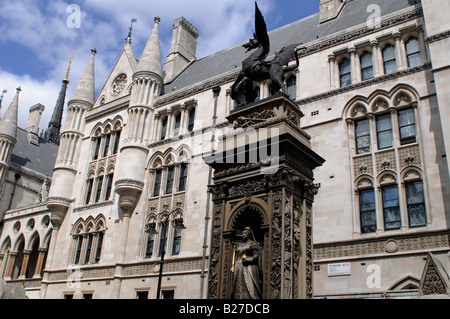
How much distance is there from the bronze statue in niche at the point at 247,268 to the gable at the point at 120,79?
27.9 metres

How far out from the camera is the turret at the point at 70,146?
3394 centimetres

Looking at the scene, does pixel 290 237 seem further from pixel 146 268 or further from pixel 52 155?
pixel 52 155

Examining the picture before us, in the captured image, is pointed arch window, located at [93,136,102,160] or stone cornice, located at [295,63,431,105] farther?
pointed arch window, located at [93,136,102,160]

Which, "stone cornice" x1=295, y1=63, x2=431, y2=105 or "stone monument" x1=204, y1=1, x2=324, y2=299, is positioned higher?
"stone cornice" x1=295, y1=63, x2=431, y2=105

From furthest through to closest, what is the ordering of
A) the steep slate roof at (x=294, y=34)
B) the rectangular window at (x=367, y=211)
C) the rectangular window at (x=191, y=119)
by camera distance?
the rectangular window at (x=191, y=119) < the steep slate roof at (x=294, y=34) < the rectangular window at (x=367, y=211)

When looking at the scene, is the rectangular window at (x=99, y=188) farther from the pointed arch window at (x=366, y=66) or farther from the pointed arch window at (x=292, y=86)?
the pointed arch window at (x=366, y=66)

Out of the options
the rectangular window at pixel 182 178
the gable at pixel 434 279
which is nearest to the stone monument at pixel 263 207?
the gable at pixel 434 279

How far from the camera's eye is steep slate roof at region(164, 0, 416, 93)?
26.0 m

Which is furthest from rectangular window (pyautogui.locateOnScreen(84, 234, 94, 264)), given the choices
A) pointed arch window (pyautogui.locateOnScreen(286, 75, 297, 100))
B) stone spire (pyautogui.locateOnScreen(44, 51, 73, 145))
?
stone spire (pyautogui.locateOnScreen(44, 51, 73, 145))

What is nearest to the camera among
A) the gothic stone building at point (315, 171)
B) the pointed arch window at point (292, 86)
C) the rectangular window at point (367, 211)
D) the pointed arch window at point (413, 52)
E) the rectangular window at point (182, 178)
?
the gothic stone building at point (315, 171)

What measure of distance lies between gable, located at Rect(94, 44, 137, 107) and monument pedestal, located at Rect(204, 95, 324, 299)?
26854 mm

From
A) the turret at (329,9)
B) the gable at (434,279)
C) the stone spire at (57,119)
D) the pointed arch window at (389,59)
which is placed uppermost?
the stone spire at (57,119)

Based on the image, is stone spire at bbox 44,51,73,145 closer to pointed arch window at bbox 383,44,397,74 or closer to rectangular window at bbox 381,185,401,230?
pointed arch window at bbox 383,44,397,74

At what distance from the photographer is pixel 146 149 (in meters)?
30.8
